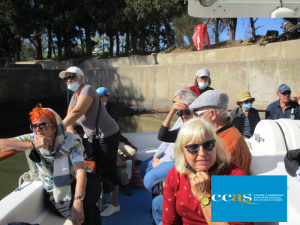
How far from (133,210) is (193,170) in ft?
5.24

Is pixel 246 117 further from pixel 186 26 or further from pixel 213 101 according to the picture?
pixel 186 26

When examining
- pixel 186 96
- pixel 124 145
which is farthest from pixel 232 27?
pixel 186 96

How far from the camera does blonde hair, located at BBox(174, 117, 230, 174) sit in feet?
4.06

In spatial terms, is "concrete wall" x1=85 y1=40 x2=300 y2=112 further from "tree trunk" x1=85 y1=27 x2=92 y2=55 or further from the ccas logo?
"tree trunk" x1=85 y1=27 x2=92 y2=55

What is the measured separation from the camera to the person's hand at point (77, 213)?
156 centimetres

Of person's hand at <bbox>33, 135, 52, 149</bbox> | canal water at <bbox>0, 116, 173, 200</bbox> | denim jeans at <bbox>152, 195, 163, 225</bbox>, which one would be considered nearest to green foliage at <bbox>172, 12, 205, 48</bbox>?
canal water at <bbox>0, 116, 173, 200</bbox>

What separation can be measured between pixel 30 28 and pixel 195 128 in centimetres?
2241

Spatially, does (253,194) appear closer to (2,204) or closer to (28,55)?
(2,204)

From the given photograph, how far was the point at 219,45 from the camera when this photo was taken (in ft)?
39.3

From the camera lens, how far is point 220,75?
793 centimetres

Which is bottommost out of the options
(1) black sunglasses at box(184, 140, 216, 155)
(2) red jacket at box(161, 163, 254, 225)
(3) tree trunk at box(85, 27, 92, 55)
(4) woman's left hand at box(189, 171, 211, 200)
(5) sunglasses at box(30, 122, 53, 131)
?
(2) red jacket at box(161, 163, 254, 225)

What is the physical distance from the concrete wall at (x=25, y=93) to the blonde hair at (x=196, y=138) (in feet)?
41.8

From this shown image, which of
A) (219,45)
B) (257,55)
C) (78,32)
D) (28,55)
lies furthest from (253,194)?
(28,55)

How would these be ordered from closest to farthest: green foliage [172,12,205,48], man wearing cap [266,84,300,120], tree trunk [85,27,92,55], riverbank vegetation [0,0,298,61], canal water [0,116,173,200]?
man wearing cap [266,84,300,120] → canal water [0,116,173,200] → green foliage [172,12,205,48] → riverbank vegetation [0,0,298,61] → tree trunk [85,27,92,55]
